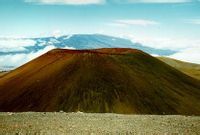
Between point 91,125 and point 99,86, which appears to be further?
point 99,86

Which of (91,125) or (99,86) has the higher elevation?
(91,125)

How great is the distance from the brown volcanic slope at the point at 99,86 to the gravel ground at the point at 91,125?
53.6m

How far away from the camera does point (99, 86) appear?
102m

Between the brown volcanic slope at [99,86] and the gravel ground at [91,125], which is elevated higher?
the gravel ground at [91,125]

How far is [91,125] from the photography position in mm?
32562

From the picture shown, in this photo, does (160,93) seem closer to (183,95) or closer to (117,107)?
(183,95)

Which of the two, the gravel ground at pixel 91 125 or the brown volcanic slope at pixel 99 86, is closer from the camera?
the gravel ground at pixel 91 125

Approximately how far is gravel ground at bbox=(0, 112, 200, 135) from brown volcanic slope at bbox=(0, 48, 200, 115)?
53.6 m

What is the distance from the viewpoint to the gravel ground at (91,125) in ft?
97.2

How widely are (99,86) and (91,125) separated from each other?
6900cm

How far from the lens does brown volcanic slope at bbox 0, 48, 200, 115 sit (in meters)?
94.1

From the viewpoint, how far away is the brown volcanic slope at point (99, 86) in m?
94.1

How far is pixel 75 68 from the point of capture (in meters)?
112

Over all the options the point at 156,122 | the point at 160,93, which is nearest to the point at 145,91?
the point at 160,93
